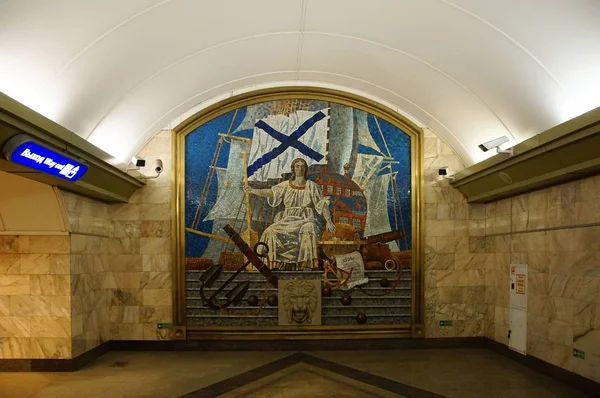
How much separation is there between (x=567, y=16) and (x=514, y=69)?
4.37 ft

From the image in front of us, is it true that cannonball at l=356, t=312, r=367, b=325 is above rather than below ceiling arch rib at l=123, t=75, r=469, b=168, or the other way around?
below

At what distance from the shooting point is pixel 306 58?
325 inches

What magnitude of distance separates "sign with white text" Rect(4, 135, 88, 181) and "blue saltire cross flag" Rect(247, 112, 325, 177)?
3.30m

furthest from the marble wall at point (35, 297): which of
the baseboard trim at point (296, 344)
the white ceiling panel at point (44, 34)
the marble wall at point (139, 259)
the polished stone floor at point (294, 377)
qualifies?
the white ceiling panel at point (44, 34)

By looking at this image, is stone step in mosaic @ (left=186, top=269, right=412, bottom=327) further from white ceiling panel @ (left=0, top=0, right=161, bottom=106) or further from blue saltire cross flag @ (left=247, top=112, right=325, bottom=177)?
white ceiling panel @ (left=0, top=0, right=161, bottom=106)

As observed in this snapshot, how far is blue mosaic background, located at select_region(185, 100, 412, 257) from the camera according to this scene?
9.05 m

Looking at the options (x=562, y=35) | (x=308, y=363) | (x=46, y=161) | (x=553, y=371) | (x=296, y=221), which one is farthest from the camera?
(x=296, y=221)

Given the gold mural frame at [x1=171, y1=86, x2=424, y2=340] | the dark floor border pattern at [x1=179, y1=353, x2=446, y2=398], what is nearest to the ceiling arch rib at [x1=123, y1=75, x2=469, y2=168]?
the gold mural frame at [x1=171, y1=86, x2=424, y2=340]

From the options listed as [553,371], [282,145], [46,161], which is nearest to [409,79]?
[282,145]

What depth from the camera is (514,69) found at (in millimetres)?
6238

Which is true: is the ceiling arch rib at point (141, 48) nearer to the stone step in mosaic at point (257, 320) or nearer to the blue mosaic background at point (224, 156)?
the blue mosaic background at point (224, 156)

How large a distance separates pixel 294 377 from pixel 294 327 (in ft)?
6.61

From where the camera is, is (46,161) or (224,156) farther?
(224,156)

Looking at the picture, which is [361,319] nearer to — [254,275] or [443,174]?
[254,275]
